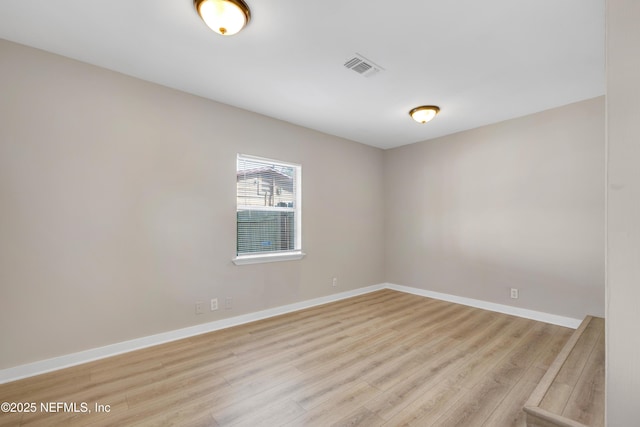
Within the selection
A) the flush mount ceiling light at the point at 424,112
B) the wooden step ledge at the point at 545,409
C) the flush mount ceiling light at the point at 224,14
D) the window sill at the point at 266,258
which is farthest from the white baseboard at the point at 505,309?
the flush mount ceiling light at the point at 224,14

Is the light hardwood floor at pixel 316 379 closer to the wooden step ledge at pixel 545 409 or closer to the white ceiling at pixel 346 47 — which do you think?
the wooden step ledge at pixel 545 409

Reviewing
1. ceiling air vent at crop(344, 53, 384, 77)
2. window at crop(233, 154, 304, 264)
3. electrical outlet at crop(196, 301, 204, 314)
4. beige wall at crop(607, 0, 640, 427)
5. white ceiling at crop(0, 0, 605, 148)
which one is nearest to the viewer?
beige wall at crop(607, 0, 640, 427)

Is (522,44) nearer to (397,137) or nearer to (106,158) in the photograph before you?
(397,137)

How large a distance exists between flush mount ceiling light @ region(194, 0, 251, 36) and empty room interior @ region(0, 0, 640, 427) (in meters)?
0.01

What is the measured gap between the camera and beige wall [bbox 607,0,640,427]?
116cm

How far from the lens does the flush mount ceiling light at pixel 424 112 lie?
Answer: 340cm

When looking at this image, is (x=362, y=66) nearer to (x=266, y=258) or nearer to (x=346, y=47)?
(x=346, y=47)

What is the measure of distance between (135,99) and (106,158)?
0.68 m

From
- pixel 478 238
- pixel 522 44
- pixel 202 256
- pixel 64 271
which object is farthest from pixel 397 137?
pixel 64 271

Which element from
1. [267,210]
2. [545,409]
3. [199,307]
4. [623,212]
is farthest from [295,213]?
[623,212]

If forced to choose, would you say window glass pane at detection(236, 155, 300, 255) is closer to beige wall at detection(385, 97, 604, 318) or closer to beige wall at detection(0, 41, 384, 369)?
beige wall at detection(0, 41, 384, 369)

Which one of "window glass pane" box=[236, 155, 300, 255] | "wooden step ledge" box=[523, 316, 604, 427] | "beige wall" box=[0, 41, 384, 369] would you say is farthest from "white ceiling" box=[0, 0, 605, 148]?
"wooden step ledge" box=[523, 316, 604, 427]

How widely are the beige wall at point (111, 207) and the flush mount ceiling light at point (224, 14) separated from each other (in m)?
1.45

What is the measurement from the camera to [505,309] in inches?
150
